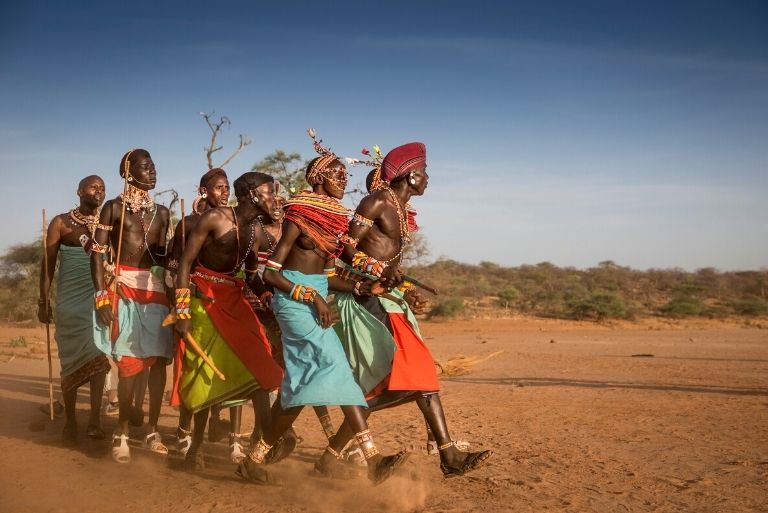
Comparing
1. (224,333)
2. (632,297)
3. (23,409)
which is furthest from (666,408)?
(632,297)

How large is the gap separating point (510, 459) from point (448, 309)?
859 inches

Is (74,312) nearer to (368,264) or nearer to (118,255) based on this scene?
(118,255)

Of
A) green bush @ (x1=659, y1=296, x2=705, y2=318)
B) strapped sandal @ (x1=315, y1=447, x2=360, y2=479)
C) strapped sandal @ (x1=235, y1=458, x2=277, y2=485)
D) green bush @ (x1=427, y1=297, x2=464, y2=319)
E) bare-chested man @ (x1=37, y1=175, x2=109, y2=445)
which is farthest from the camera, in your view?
green bush @ (x1=659, y1=296, x2=705, y2=318)

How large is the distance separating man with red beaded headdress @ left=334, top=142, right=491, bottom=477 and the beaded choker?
2123 millimetres

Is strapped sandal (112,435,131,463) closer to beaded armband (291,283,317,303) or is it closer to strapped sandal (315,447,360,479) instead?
strapped sandal (315,447,360,479)

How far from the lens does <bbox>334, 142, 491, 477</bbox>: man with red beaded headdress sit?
4.38m

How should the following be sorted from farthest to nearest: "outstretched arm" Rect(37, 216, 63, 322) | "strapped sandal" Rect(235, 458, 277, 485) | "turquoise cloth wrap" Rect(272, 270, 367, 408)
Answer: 1. "outstretched arm" Rect(37, 216, 63, 322)
2. "strapped sandal" Rect(235, 458, 277, 485)
3. "turquoise cloth wrap" Rect(272, 270, 367, 408)

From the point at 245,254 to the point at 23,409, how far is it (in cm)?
437

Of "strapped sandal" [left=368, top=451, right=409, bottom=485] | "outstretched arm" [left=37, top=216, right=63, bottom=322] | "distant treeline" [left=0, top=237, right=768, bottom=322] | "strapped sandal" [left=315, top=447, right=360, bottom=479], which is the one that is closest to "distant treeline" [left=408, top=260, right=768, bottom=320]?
"distant treeline" [left=0, top=237, right=768, bottom=322]

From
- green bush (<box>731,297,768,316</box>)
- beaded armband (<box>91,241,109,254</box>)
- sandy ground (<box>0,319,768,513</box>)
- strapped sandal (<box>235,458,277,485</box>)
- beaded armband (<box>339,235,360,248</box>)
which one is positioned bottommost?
sandy ground (<box>0,319,768,513</box>)

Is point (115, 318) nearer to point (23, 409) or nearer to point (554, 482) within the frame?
point (23, 409)

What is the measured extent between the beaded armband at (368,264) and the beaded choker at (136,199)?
87.6 inches

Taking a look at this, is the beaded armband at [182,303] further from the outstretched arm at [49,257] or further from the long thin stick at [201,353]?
the outstretched arm at [49,257]

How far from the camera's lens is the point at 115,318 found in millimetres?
5496
